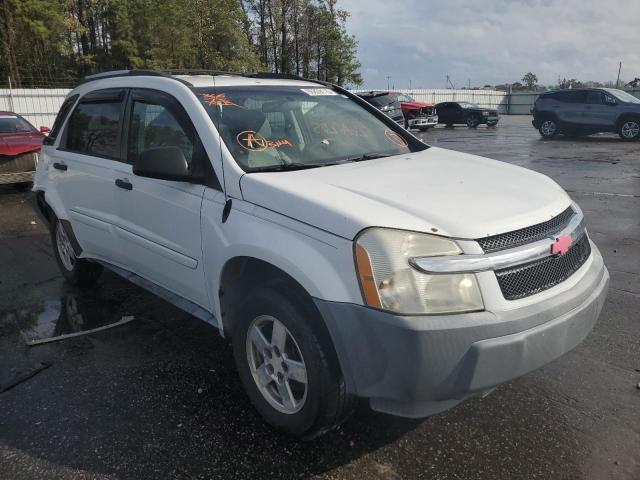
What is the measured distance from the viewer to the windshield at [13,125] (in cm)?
1045

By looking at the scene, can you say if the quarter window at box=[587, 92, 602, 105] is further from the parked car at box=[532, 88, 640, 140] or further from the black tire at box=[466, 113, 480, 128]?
the black tire at box=[466, 113, 480, 128]

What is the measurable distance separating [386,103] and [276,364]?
1999 centimetres

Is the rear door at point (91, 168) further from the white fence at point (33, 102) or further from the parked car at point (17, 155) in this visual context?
the white fence at point (33, 102)

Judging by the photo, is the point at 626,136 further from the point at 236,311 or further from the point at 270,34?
the point at 270,34

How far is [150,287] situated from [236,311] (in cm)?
117

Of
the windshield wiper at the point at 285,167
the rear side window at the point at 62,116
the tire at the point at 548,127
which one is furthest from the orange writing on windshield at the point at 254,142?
the tire at the point at 548,127

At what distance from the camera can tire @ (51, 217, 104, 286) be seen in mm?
4949

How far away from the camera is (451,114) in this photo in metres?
28.7

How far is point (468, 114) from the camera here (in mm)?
28250

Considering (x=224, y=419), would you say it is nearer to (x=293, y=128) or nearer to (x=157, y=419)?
(x=157, y=419)

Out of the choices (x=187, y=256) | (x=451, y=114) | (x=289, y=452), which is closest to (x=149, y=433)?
(x=289, y=452)

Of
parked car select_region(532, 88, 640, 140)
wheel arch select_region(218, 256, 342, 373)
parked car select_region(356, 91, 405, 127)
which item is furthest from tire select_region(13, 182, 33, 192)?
parked car select_region(532, 88, 640, 140)

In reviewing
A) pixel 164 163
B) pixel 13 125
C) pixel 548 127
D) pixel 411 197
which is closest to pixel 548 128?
pixel 548 127

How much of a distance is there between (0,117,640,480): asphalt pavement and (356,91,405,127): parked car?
1746 centimetres
